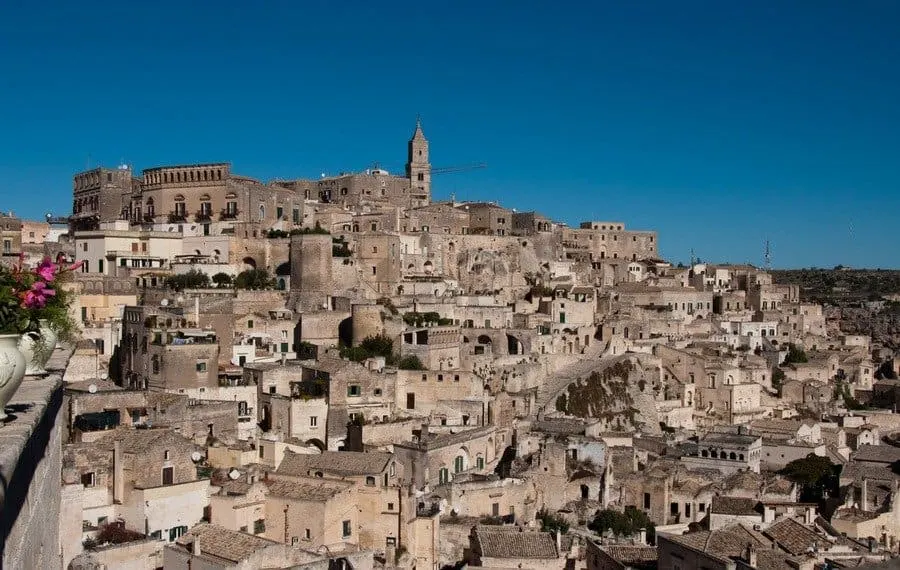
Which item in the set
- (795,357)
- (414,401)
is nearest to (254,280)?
(414,401)

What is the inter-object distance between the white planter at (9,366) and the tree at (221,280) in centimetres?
3417

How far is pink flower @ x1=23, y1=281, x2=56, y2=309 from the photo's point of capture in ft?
15.9

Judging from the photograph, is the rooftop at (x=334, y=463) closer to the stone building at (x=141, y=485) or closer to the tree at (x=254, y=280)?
the stone building at (x=141, y=485)

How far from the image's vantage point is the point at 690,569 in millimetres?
18625

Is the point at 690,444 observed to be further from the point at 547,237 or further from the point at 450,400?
the point at 547,237

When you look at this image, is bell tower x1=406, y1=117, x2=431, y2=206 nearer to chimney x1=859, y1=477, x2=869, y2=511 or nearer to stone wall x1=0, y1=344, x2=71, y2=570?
chimney x1=859, y1=477, x2=869, y2=511

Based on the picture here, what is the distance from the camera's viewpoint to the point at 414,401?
103 ft

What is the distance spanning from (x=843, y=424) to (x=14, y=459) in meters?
40.0

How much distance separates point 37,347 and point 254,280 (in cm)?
3429

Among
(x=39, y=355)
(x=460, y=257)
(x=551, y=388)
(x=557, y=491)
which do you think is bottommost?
(x=557, y=491)

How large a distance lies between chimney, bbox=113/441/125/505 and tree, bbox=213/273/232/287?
18.4 meters

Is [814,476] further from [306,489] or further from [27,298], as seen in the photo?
[27,298]

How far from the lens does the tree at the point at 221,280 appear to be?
38250 mm

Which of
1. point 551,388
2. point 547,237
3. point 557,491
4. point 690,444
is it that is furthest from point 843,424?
point 547,237
